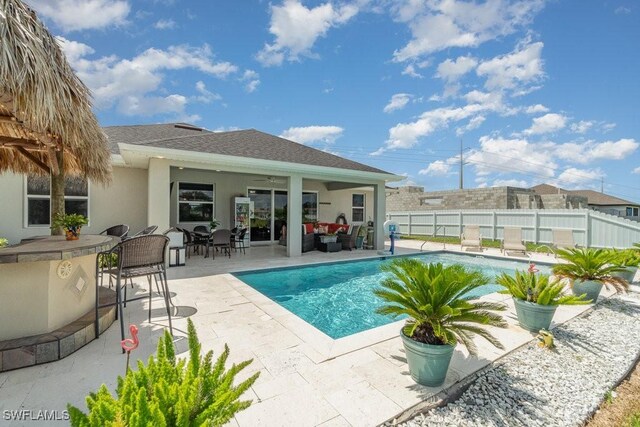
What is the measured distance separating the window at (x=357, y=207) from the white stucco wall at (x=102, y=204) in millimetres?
11428

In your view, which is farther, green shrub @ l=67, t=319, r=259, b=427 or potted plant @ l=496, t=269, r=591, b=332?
potted plant @ l=496, t=269, r=591, b=332

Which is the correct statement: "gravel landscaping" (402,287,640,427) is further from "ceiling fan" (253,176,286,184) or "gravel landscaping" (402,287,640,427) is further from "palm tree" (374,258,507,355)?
"ceiling fan" (253,176,286,184)

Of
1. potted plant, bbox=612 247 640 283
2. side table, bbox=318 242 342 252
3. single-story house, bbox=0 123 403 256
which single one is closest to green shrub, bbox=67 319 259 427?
single-story house, bbox=0 123 403 256

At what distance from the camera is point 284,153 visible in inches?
442

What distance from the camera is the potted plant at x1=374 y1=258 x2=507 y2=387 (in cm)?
267

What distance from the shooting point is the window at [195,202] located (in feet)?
38.2

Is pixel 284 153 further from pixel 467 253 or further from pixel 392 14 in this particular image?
pixel 467 253

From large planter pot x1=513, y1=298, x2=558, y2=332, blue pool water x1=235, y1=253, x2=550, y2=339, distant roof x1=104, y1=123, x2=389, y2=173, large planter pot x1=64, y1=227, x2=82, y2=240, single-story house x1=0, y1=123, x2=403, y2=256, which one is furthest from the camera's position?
distant roof x1=104, y1=123, x2=389, y2=173

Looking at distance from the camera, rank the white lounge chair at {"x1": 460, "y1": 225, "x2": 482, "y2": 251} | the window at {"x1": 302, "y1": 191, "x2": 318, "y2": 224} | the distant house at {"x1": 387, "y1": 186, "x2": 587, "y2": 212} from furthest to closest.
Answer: the distant house at {"x1": 387, "y1": 186, "x2": 587, "y2": 212}
the window at {"x1": 302, "y1": 191, "x2": 318, "y2": 224}
the white lounge chair at {"x1": 460, "y1": 225, "x2": 482, "y2": 251}

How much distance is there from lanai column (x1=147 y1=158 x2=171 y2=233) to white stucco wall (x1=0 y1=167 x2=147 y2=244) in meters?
1.37

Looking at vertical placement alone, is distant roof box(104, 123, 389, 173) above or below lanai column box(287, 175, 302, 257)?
above

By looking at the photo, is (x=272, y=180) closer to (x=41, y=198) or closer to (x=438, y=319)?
(x=41, y=198)

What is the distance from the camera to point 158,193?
819 centimetres

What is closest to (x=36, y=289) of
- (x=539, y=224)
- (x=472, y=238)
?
(x=472, y=238)
